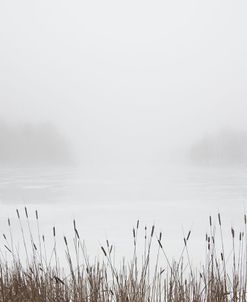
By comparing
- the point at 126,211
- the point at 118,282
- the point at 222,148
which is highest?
the point at 222,148

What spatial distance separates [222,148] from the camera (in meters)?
96.8

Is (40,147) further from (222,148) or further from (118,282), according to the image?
(118,282)

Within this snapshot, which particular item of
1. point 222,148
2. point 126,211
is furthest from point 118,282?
point 222,148

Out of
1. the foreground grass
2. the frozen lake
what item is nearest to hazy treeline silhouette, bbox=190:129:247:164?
the frozen lake

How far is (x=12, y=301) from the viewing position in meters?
3.79

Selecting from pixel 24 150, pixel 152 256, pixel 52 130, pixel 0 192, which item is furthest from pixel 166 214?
pixel 24 150

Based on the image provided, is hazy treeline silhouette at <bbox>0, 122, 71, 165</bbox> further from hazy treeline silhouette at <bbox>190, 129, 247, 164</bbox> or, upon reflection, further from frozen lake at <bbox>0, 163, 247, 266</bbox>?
frozen lake at <bbox>0, 163, 247, 266</bbox>

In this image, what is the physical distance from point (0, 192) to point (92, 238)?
18.5 metres

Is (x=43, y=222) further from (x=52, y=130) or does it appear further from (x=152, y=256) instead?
(x=52, y=130)

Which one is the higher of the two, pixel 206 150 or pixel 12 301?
pixel 206 150

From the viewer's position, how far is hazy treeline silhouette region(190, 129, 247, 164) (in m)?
89.9

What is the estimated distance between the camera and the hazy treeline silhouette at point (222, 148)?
89.9m

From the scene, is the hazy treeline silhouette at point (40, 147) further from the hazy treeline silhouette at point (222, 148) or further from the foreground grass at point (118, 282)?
the foreground grass at point (118, 282)

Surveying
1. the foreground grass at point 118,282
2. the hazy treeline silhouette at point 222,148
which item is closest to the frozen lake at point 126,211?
the foreground grass at point 118,282
